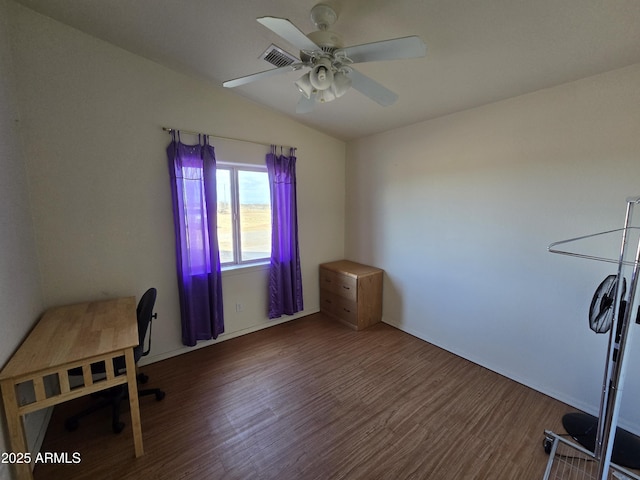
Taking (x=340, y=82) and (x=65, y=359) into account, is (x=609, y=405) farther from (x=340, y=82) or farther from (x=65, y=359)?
(x=65, y=359)

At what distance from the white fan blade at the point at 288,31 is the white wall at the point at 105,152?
5.87ft

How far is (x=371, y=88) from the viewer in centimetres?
165

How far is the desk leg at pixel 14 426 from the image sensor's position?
1.30m

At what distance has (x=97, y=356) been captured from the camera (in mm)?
1502

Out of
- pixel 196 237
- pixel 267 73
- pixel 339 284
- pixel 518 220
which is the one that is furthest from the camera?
pixel 339 284

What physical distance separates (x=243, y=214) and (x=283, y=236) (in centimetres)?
55

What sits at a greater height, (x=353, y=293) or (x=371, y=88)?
(x=371, y=88)

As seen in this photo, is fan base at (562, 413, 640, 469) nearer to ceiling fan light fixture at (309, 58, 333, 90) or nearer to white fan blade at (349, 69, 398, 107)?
white fan blade at (349, 69, 398, 107)

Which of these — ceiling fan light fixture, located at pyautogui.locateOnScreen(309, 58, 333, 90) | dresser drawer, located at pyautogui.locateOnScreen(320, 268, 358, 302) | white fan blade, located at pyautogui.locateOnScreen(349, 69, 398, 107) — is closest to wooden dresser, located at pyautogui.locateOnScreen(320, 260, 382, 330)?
dresser drawer, located at pyautogui.locateOnScreen(320, 268, 358, 302)

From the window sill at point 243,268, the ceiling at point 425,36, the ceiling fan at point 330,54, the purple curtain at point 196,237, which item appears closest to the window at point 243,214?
the window sill at point 243,268

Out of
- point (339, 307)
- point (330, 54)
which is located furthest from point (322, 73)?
point (339, 307)

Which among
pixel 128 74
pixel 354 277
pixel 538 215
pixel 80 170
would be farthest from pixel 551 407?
pixel 128 74

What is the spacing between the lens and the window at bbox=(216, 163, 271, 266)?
3000mm

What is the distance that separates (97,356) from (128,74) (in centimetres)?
230
